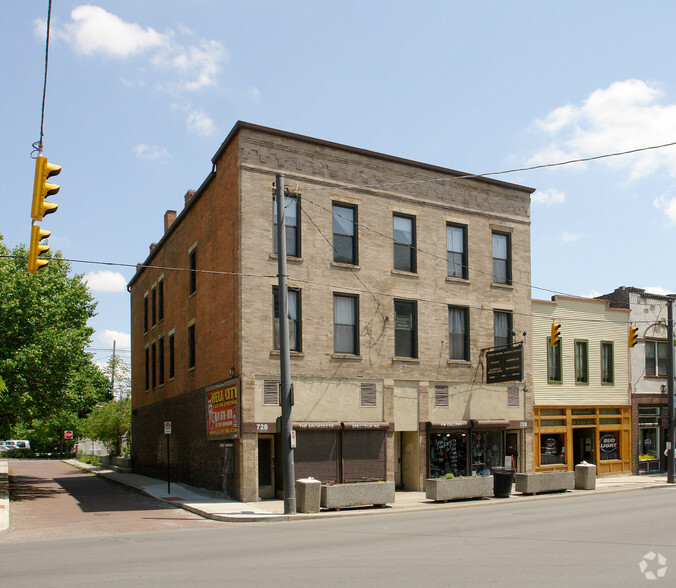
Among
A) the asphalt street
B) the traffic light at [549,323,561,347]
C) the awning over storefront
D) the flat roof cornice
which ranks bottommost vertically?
the asphalt street

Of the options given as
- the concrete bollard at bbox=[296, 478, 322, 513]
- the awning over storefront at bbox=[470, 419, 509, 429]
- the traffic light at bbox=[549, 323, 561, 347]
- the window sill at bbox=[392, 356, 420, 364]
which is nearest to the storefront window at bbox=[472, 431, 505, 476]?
the awning over storefront at bbox=[470, 419, 509, 429]

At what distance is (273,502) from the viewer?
21875 millimetres

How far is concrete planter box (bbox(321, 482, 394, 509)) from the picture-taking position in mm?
19453

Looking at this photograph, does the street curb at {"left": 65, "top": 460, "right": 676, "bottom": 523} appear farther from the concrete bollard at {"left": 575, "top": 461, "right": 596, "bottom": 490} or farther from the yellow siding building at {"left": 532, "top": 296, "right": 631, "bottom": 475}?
the yellow siding building at {"left": 532, "top": 296, "right": 631, "bottom": 475}

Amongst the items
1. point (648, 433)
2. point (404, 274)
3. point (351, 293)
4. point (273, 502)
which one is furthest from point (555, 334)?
point (273, 502)

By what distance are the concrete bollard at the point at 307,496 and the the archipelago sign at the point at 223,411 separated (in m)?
3.73

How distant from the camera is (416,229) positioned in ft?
86.7

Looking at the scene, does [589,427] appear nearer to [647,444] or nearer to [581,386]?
[581,386]

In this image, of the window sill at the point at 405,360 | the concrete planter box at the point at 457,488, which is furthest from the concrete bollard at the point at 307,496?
the window sill at the point at 405,360

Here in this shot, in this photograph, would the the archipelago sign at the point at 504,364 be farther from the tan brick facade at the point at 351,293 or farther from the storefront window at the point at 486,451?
the storefront window at the point at 486,451

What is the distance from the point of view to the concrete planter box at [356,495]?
19453 millimetres

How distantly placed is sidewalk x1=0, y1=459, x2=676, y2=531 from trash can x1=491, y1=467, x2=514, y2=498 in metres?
0.36

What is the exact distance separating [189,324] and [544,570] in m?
20.8

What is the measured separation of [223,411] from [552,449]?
14.2 meters
